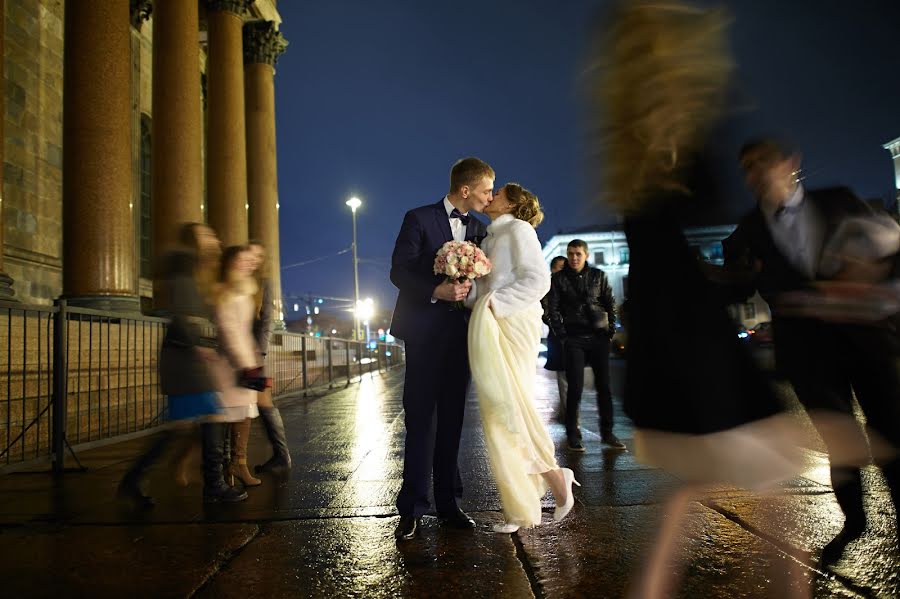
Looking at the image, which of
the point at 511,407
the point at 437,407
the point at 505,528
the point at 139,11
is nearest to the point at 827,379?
the point at 511,407

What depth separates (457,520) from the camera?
366 cm

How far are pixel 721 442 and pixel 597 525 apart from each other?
5.68 ft

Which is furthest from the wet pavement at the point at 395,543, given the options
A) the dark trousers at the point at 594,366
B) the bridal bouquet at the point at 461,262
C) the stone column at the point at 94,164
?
the stone column at the point at 94,164

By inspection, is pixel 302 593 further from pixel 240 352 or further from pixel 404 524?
pixel 240 352

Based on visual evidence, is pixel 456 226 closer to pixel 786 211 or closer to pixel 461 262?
pixel 461 262

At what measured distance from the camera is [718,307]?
210cm

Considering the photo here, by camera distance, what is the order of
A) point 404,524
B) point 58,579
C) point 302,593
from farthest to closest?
point 404,524
point 58,579
point 302,593

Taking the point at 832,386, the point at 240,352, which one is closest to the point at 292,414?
the point at 240,352

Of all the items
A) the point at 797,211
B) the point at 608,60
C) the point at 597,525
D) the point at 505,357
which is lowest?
the point at 597,525

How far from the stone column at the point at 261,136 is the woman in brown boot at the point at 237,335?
15286mm

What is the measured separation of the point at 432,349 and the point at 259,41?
1935 centimetres

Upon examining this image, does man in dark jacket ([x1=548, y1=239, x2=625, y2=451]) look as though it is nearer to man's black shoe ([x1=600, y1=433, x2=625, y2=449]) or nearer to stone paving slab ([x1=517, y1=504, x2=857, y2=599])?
man's black shoe ([x1=600, y1=433, x2=625, y2=449])

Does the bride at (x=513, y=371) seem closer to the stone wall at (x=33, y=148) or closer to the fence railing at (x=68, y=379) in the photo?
the fence railing at (x=68, y=379)

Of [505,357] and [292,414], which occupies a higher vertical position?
[505,357]
